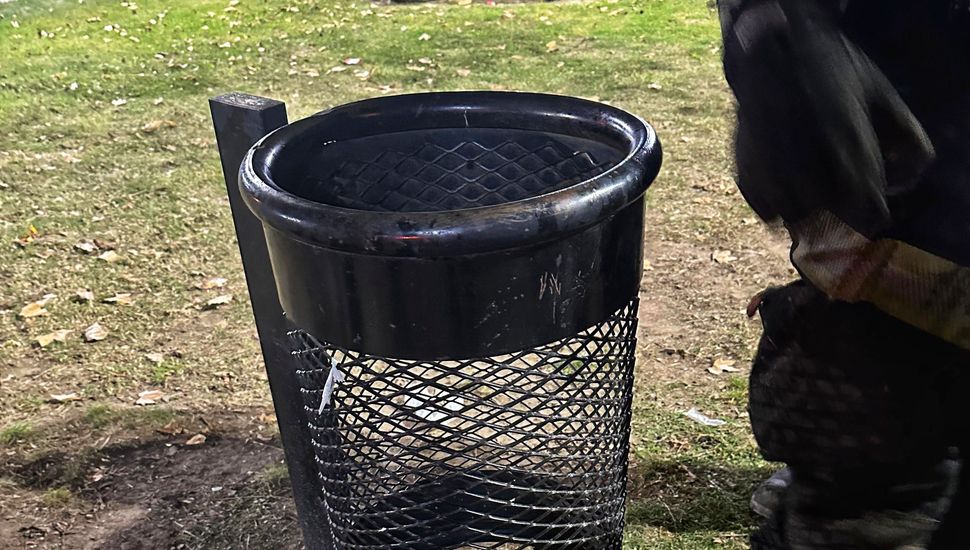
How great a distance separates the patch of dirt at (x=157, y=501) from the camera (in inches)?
90.0

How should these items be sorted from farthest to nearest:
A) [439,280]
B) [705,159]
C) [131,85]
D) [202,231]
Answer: [131,85]
[705,159]
[202,231]
[439,280]

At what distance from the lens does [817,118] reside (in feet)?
4.04

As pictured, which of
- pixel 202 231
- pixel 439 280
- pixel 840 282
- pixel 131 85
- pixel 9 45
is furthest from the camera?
pixel 9 45

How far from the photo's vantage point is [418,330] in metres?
1.25

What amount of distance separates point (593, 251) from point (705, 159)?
10.2 feet

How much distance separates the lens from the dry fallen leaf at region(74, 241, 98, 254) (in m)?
3.70

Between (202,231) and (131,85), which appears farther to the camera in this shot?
(131,85)

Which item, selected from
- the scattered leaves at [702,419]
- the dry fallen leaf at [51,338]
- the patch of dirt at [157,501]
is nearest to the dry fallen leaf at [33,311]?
the dry fallen leaf at [51,338]

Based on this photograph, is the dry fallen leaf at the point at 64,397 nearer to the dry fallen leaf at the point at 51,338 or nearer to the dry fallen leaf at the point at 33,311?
the dry fallen leaf at the point at 51,338

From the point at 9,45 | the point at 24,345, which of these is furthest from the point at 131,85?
the point at 24,345

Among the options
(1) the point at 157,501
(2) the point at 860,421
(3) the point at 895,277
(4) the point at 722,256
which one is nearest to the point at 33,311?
(1) the point at 157,501

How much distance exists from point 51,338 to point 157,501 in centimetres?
105

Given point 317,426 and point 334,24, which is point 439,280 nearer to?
point 317,426

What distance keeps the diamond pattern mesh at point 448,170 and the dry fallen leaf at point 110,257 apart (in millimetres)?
2270
